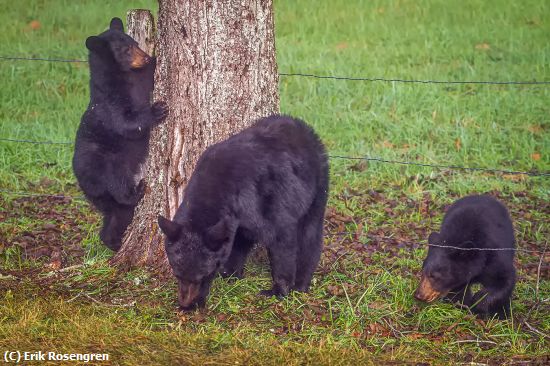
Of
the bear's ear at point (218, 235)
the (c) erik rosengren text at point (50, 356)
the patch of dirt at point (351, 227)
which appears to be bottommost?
the (c) erik rosengren text at point (50, 356)

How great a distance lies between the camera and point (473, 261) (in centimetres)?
536

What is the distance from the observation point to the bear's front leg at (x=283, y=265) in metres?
5.16

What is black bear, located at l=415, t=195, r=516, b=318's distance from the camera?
5.27m

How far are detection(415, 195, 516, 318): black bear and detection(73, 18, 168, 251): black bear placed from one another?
2167mm

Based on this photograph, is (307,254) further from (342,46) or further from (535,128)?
(342,46)

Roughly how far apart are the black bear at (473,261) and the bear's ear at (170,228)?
5.24ft

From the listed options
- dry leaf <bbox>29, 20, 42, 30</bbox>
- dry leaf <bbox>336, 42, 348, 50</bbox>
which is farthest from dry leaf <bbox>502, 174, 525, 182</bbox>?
dry leaf <bbox>29, 20, 42, 30</bbox>

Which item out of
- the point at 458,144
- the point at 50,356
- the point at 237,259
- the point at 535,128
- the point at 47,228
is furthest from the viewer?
the point at 535,128

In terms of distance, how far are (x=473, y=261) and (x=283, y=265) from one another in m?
1.25

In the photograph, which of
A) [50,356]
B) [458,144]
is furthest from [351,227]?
[50,356]

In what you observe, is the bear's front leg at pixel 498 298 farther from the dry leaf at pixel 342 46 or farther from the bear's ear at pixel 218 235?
the dry leaf at pixel 342 46

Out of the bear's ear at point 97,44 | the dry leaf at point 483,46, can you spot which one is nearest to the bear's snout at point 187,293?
the bear's ear at point 97,44

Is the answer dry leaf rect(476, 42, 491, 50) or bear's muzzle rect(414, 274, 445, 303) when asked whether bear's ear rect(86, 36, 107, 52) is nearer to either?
bear's muzzle rect(414, 274, 445, 303)

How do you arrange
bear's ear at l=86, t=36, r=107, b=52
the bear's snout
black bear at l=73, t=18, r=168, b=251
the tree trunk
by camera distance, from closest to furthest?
the bear's snout, the tree trunk, black bear at l=73, t=18, r=168, b=251, bear's ear at l=86, t=36, r=107, b=52
